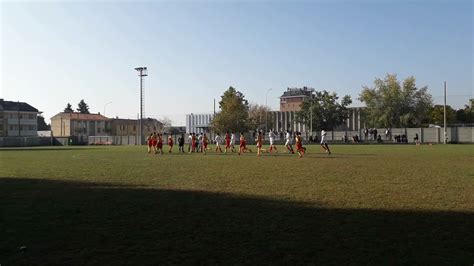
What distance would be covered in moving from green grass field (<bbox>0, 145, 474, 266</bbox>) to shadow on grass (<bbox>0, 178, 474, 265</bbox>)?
0.6 inches

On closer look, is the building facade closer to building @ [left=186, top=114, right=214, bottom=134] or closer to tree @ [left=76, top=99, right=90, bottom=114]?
building @ [left=186, top=114, right=214, bottom=134]

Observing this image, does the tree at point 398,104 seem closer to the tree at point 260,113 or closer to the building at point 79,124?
the tree at point 260,113

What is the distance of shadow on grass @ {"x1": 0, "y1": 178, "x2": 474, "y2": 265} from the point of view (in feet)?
19.7

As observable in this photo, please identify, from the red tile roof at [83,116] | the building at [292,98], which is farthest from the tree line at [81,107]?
the building at [292,98]

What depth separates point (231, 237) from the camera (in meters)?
7.07

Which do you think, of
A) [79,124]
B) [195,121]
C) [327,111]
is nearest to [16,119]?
[79,124]

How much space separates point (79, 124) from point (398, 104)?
273 feet

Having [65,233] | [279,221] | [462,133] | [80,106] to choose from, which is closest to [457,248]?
[279,221]

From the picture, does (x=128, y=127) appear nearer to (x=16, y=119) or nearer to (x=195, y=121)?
(x=195, y=121)

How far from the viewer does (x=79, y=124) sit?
121m

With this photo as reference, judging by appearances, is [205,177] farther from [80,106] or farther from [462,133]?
[80,106]

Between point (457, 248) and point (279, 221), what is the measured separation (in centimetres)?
303

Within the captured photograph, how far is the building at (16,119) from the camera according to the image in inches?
3976

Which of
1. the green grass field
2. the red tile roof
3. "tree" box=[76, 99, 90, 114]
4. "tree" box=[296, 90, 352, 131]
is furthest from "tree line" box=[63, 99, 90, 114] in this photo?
the green grass field
